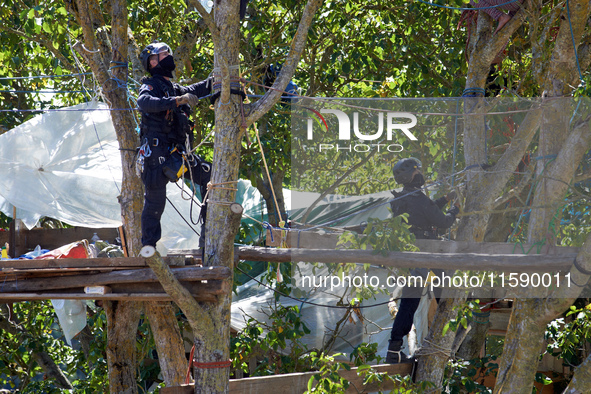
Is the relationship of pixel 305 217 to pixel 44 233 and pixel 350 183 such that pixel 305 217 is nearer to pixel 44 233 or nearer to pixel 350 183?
pixel 350 183

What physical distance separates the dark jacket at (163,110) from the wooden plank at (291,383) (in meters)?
2.03

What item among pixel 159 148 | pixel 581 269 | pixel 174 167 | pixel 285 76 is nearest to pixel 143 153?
pixel 159 148

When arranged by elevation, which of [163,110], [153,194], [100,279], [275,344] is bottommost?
[275,344]

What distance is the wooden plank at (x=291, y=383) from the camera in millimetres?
4910

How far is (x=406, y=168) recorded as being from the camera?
499 cm

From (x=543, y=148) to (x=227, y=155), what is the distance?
2475mm

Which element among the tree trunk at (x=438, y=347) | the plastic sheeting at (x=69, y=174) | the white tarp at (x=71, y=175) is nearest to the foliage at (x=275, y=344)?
the white tarp at (x=71, y=175)

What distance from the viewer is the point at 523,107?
5016 millimetres

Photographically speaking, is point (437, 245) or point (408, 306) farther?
point (408, 306)

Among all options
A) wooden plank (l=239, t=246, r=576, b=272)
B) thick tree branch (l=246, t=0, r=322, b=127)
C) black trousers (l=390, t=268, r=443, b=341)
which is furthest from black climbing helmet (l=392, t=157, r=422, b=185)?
thick tree branch (l=246, t=0, r=322, b=127)

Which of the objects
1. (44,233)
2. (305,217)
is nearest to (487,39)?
(305,217)

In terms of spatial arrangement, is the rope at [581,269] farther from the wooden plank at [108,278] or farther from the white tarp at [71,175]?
the wooden plank at [108,278]

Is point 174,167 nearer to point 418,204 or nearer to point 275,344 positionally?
point 418,204

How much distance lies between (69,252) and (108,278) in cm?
120
